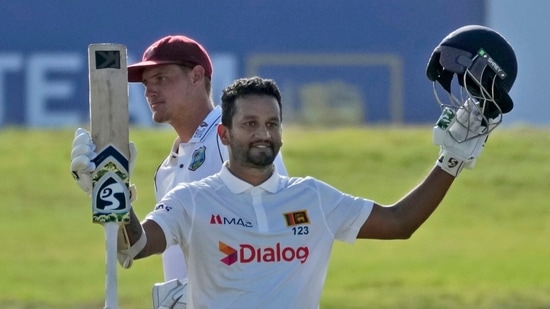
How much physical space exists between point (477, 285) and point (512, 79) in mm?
8632

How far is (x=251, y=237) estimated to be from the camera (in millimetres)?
5129

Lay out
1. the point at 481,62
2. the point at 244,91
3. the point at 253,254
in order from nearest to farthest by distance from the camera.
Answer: the point at 253,254
the point at 244,91
the point at 481,62

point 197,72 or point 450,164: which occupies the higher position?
point 197,72

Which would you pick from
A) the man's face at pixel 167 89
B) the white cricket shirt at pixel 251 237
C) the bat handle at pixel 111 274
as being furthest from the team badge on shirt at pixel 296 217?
the man's face at pixel 167 89

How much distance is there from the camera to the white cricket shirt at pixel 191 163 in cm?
594

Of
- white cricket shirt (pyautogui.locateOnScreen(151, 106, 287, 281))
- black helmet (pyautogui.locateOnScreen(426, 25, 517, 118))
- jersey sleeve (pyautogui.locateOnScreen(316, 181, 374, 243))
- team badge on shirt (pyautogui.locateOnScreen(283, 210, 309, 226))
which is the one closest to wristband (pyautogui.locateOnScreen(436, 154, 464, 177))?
black helmet (pyautogui.locateOnScreen(426, 25, 517, 118))

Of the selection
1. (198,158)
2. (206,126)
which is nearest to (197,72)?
(206,126)

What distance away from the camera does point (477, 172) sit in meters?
19.5

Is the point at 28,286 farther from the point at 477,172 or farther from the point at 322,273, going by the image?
the point at 322,273

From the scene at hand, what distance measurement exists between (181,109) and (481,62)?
1370mm

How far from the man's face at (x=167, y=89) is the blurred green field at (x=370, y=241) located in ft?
22.5

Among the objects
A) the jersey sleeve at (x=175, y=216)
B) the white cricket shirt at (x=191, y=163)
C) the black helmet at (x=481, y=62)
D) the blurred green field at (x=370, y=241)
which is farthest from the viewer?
the blurred green field at (x=370, y=241)

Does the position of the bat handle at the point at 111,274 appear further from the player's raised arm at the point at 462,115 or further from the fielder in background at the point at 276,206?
the player's raised arm at the point at 462,115

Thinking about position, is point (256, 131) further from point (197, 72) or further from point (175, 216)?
point (197, 72)
